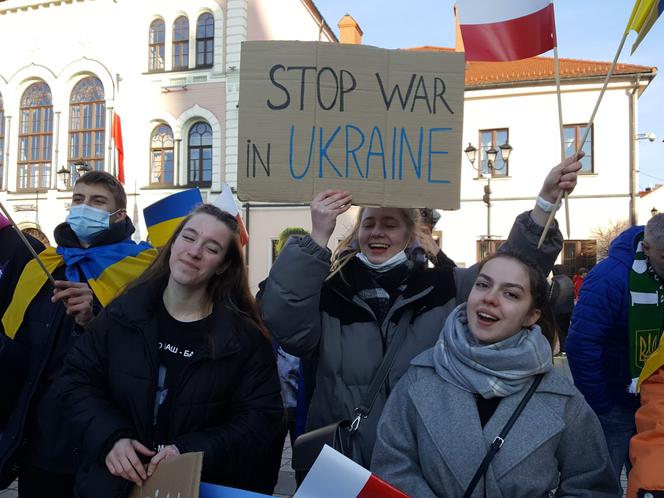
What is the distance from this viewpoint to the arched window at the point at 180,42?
21.8 m

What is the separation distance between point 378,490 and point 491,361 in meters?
0.53

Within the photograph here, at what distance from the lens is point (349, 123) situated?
2.41 meters

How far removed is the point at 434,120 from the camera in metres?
2.42

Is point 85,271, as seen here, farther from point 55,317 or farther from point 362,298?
point 362,298

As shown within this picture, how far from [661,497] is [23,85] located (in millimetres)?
25650

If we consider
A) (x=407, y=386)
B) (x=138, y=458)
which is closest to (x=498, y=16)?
(x=407, y=386)

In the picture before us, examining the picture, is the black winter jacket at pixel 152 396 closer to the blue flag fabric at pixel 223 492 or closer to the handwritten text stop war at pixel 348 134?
the blue flag fabric at pixel 223 492

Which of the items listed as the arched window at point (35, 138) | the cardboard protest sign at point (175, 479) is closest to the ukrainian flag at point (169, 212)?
the cardboard protest sign at point (175, 479)

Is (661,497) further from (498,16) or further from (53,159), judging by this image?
(53,159)

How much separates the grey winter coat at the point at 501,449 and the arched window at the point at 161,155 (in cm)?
2062

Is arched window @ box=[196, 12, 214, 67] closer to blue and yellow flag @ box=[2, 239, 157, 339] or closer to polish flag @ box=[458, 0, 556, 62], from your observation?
blue and yellow flag @ box=[2, 239, 157, 339]

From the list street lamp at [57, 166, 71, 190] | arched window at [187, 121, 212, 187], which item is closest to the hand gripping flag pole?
street lamp at [57, 166, 71, 190]

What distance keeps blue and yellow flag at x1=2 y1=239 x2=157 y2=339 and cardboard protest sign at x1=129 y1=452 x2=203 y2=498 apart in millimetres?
1060

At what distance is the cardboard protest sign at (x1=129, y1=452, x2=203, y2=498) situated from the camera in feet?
5.99
